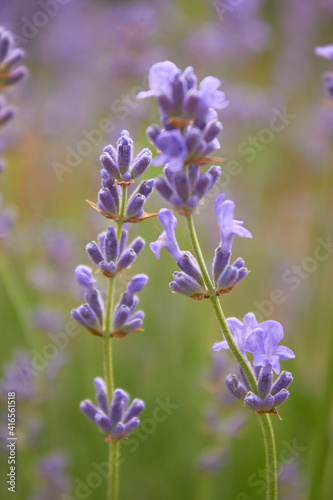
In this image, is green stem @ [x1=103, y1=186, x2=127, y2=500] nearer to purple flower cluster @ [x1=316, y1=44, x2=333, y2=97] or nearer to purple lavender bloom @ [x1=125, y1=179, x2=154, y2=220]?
purple lavender bloom @ [x1=125, y1=179, x2=154, y2=220]

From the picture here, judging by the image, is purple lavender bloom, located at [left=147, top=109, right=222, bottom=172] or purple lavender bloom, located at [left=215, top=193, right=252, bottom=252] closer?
purple lavender bloom, located at [left=147, top=109, right=222, bottom=172]

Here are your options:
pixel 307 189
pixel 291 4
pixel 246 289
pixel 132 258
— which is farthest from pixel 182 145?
pixel 307 189

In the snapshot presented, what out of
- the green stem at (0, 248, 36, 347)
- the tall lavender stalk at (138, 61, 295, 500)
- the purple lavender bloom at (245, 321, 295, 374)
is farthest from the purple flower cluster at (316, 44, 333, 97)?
the green stem at (0, 248, 36, 347)

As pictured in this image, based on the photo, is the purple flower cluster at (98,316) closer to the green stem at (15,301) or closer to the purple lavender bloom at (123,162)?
the purple lavender bloom at (123,162)

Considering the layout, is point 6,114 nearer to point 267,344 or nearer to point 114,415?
point 114,415

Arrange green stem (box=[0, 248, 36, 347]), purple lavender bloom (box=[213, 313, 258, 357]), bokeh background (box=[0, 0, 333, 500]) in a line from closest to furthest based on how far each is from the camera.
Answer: purple lavender bloom (box=[213, 313, 258, 357]), green stem (box=[0, 248, 36, 347]), bokeh background (box=[0, 0, 333, 500])

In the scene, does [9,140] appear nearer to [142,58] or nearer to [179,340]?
[142,58]

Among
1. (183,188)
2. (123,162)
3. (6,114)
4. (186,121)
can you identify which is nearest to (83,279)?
(123,162)
